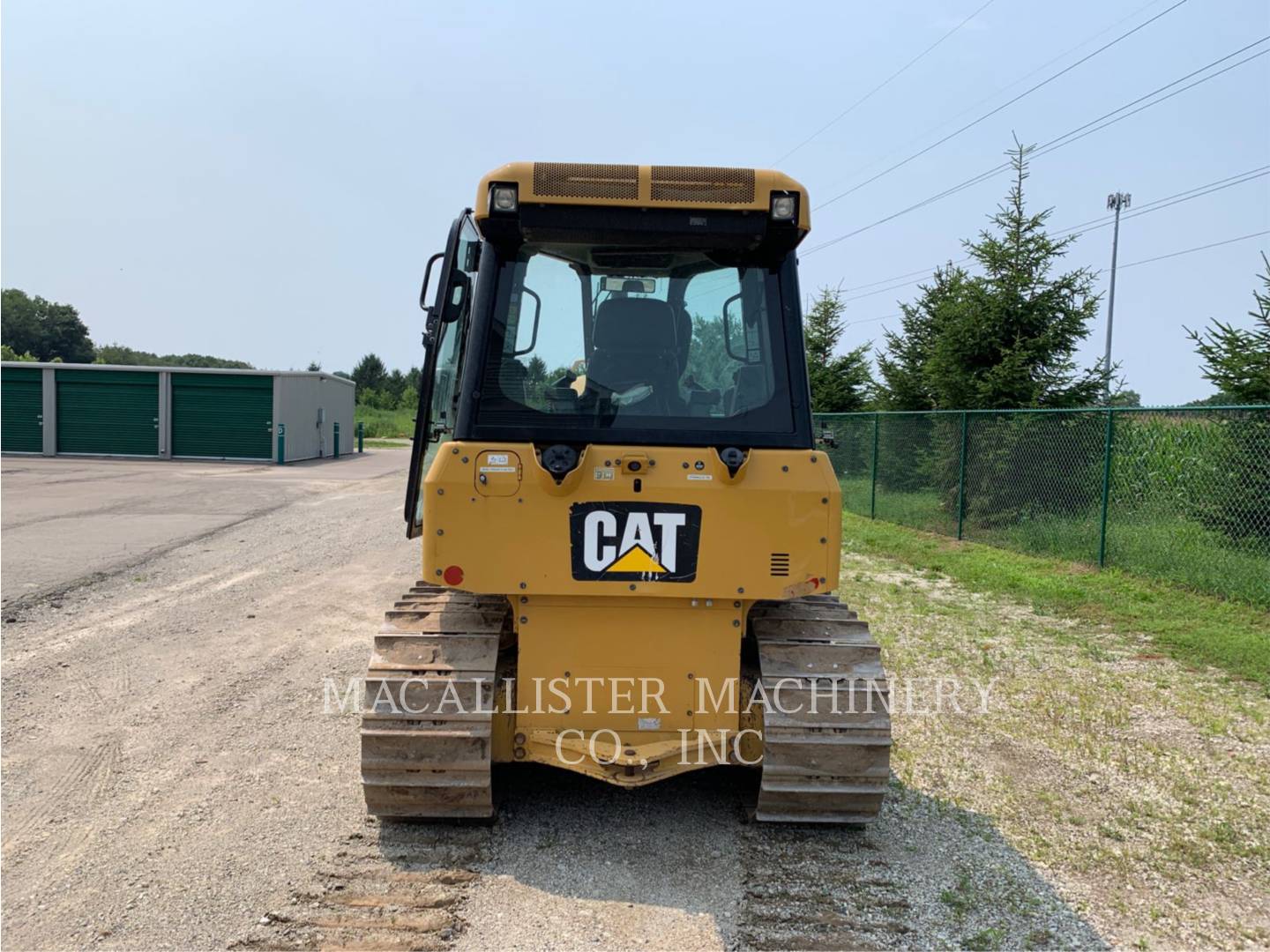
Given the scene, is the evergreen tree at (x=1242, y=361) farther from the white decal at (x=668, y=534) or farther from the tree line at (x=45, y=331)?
the tree line at (x=45, y=331)

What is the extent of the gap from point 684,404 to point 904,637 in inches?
181

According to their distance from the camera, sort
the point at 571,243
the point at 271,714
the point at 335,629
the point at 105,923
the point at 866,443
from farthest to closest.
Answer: the point at 866,443 → the point at 335,629 → the point at 271,714 → the point at 571,243 → the point at 105,923

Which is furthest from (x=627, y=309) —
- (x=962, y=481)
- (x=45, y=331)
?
(x=45, y=331)

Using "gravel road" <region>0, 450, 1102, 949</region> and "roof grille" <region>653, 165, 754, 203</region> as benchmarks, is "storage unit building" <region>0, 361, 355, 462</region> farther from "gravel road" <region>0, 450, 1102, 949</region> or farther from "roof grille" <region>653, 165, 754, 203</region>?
"roof grille" <region>653, 165, 754, 203</region>

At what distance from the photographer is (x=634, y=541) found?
3.80m

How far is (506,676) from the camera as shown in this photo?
400 centimetres

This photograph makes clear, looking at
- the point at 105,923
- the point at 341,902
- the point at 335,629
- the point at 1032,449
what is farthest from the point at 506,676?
the point at 1032,449

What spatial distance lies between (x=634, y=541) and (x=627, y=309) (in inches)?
42.1

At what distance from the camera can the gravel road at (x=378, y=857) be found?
3.27m

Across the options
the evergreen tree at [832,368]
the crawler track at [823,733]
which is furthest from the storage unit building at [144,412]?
the crawler track at [823,733]

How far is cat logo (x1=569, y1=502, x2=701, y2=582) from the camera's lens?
3797 millimetres

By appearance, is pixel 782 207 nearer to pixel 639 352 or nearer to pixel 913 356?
pixel 639 352

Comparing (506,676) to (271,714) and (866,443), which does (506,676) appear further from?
(866,443)

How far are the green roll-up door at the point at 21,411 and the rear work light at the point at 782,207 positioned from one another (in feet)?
99.8
